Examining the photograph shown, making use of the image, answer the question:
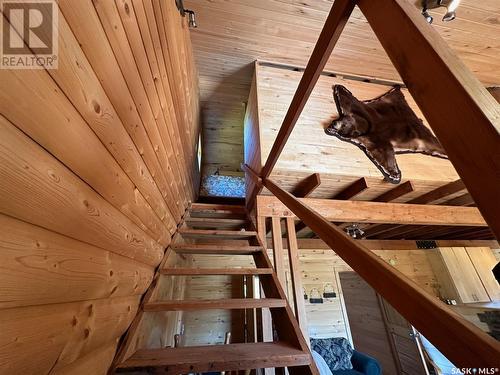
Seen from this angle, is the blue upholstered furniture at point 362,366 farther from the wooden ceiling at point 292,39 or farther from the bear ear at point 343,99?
the wooden ceiling at point 292,39

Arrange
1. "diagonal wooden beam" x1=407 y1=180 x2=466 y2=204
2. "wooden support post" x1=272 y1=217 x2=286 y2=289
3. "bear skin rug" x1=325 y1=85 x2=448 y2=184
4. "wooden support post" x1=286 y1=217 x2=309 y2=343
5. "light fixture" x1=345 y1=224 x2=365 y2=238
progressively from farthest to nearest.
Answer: "light fixture" x1=345 y1=224 x2=365 y2=238, "bear skin rug" x1=325 y1=85 x2=448 y2=184, "diagonal wooden beam" x1=407 y1=180 x2=466 y2=204, "wooden support post" x1=272 y1=217 x2=286 y2=289, "wooden support post" x1=286 y1=217 x2=309 y2=343

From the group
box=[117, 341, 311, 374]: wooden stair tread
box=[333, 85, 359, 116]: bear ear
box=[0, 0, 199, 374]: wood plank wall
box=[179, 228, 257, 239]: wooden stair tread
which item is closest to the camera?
box=[0, 0, 199, 374]: wood plank wall

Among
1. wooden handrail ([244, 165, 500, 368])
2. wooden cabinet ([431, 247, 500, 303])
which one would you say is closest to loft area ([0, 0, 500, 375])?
wooden handrail ([244, 165, 500, 368])

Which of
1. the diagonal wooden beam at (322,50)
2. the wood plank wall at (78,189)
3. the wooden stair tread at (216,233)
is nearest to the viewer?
the wood plank wall at (78,189)

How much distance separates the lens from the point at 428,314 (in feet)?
1.37

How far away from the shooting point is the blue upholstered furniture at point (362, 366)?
310cm

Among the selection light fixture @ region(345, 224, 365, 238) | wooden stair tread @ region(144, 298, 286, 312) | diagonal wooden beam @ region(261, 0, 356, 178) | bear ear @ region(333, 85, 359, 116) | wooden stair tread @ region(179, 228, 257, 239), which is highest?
bear ear @ region(333, 85, 359, 116)

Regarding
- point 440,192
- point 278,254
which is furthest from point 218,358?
point 440,192

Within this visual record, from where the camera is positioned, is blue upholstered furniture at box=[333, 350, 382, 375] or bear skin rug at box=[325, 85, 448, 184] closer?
bear skin rug at box=[325, 85, 448, 184]

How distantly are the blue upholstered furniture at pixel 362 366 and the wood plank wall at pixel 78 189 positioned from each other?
359cm

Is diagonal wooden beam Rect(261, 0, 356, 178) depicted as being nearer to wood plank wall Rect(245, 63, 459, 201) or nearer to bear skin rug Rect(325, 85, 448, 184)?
wood plank wall Rect(245, 63, 459, 201)

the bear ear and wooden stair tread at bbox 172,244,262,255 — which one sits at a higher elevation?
the bear ear

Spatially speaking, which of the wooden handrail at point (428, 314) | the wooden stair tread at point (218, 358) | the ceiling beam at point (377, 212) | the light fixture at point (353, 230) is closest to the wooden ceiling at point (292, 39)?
the ceiling beam at point (377, 212)

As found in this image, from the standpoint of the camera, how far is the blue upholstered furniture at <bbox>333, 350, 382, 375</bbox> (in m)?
3.10
